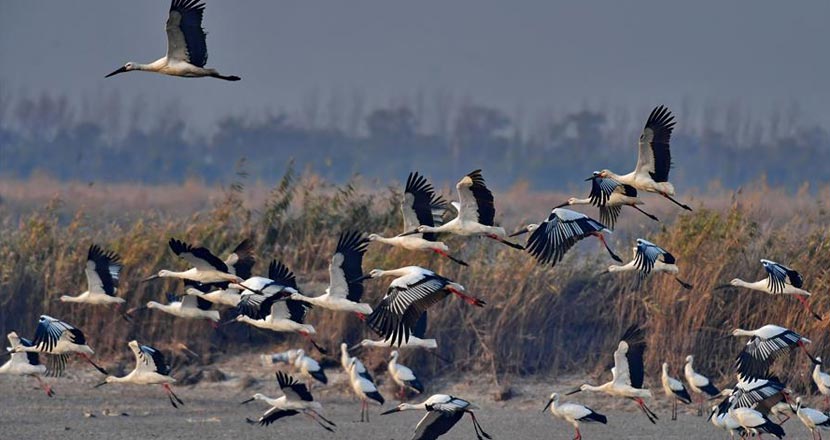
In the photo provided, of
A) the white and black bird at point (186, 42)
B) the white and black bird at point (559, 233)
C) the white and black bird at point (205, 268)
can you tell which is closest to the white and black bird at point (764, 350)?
the white and black bird at point (559, 233)

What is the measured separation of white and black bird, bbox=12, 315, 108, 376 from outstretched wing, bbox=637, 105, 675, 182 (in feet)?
18.9

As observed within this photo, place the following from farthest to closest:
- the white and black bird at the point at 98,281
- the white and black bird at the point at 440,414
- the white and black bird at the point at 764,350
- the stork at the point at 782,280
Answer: the white and black bird at the point at 98,281, the stork at the point at 782,280, the white and black bird at the point at 764,350, the white and black bird at the point at 440,414

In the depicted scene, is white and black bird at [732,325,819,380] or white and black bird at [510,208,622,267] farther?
white and black bird at [732,325,819,380]

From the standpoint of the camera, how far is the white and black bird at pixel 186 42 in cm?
1449

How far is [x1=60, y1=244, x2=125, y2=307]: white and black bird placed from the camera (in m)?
18.8

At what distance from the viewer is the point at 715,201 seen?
2216cm

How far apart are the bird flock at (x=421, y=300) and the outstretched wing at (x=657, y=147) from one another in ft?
0.04

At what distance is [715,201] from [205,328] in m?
6.18

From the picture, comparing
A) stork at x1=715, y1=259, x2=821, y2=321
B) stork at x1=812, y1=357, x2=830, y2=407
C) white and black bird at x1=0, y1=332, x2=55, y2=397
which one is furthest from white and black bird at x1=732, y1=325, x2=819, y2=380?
white and black bird at x1=0, y1=332, x2=55, y2=397

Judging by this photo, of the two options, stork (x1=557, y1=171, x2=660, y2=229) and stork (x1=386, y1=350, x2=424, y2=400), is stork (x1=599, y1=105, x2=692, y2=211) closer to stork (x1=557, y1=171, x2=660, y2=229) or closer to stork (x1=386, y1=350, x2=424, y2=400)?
stork (x1=557, y1=171, x2=660, y2=229)

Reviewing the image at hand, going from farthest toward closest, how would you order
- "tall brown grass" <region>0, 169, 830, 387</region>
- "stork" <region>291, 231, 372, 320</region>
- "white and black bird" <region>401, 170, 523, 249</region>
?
"tall brown grass" <region>0, 169, 830, 387</region>
"stork" <region>291, 231, 372, 320</region>
"white and black bird" <region>401, 170, 523, 249</region>

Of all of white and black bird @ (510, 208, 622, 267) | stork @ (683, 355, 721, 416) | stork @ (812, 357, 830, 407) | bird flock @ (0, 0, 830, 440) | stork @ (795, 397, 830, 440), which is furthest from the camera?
stork @ (683, 355, 721, 416)

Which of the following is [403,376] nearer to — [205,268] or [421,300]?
[205,268]

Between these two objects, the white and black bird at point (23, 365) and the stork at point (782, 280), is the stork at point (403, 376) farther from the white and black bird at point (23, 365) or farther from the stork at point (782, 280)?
the stork at point (782, 280)
